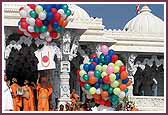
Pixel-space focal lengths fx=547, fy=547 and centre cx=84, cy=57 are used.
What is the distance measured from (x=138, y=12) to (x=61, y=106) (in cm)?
956

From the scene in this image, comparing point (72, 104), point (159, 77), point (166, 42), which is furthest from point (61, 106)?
point (159, 77)

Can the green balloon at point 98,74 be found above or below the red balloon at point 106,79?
above

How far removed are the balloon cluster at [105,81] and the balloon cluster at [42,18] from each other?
4.05 feet

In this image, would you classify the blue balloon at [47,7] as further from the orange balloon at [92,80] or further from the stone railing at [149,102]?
the stone railing at [149,102]

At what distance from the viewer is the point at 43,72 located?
15664 mm

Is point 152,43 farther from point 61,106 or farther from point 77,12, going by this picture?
point 61,106

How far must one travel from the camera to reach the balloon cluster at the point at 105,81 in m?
11.7

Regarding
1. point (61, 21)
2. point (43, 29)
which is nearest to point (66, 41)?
point (61, 21)

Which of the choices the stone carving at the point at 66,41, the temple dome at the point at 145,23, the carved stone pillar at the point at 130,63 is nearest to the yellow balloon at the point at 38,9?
the stone carving at the point at 66,41

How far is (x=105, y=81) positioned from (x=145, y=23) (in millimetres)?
9838

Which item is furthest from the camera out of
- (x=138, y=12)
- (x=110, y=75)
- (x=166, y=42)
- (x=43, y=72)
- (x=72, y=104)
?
(x=138, y=12)

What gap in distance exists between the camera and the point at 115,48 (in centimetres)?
1812

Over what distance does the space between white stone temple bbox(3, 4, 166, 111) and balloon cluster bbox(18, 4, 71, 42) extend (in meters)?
1.37

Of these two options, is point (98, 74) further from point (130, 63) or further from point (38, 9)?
point (130, 63)
